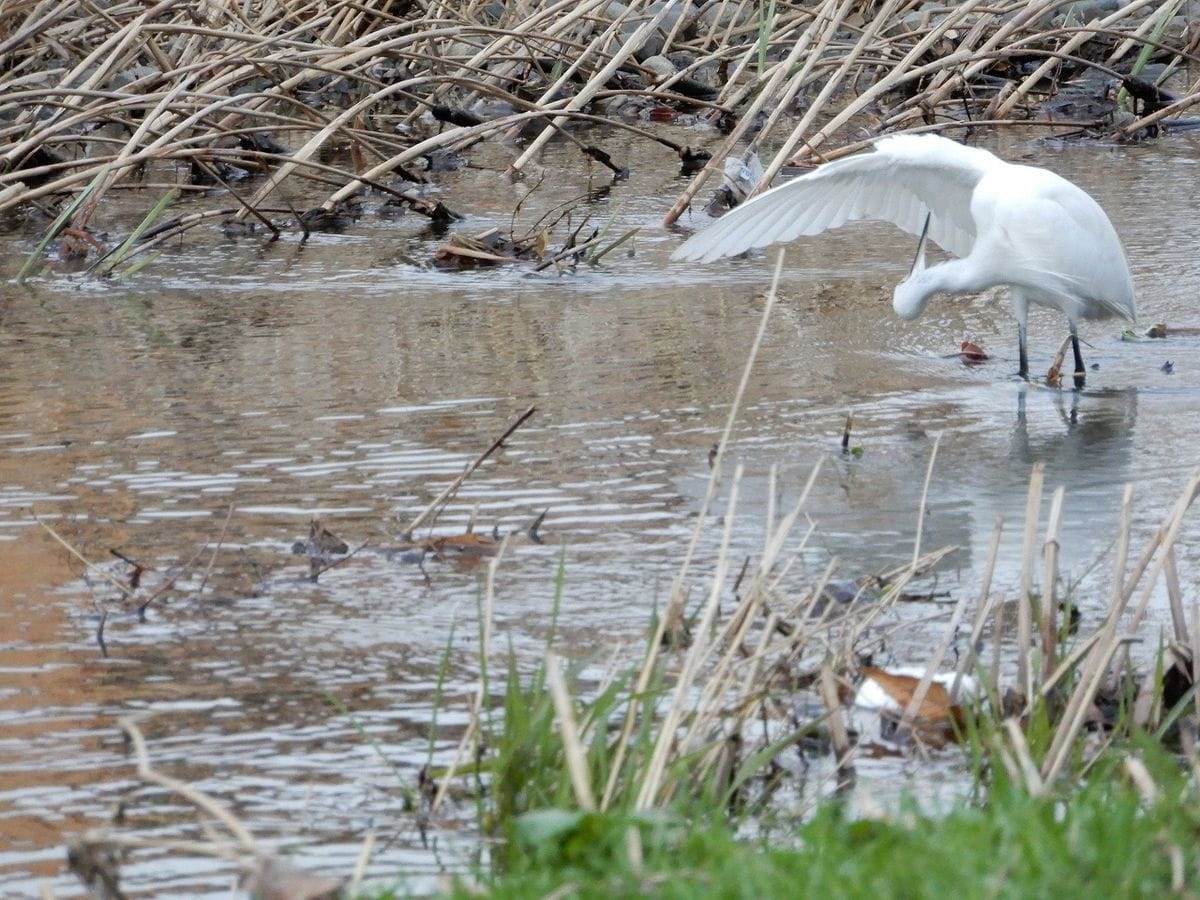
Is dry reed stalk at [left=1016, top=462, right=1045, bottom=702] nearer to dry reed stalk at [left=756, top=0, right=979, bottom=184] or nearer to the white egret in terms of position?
the white egret

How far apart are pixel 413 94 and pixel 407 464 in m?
7.05

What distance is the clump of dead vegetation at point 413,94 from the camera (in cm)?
869

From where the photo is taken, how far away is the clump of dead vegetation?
8.69m

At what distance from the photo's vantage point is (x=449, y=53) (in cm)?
1423

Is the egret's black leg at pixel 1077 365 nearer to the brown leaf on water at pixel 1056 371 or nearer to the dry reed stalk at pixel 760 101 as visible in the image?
the brown leaf on water at pixel 1056 371

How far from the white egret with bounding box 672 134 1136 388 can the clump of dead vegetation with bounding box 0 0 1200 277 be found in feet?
4.68

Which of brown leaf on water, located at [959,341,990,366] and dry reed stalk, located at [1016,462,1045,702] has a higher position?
brown leaf on water, located at [959,341,990,366]

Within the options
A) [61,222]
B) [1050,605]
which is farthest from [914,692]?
[61,222]

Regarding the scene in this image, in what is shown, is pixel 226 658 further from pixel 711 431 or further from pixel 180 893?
pixel 711 431

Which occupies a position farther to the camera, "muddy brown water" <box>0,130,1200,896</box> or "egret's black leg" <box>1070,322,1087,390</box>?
"egret's black leg" <box>1070,322,1087,390</box>

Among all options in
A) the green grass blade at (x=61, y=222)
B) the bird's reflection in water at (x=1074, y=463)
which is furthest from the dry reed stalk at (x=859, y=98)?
the green grass blade at (x=61, y=222)

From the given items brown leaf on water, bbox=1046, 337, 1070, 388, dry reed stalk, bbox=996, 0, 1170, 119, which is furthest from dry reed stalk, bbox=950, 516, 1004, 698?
dry reed stalk, bbox=996, 0, 1170, 119

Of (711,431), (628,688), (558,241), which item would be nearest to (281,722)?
(628,688)

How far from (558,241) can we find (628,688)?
19.4 ft
